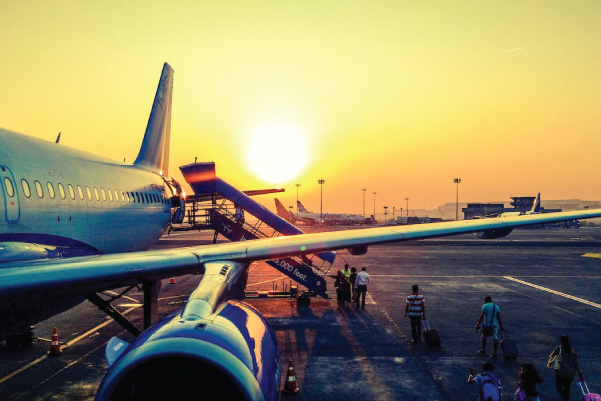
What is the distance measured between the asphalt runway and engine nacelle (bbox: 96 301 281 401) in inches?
10.4

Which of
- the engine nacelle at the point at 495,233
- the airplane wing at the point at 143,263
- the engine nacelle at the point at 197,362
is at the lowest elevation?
the engine nacelle at the point at 197,362

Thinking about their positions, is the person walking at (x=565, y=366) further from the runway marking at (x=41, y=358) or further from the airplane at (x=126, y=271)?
the runway marking at (x=41, y=358)

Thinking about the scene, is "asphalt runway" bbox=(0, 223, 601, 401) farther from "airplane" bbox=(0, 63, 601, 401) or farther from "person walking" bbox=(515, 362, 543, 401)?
"person walking" bbox=(515, 362, 543, 401)

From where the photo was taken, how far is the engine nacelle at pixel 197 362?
15.9ft

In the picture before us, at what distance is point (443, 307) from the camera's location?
68.1ft

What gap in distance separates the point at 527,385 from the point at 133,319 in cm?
1443

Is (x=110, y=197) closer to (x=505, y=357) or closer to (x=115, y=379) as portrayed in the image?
(x=115, y=379)

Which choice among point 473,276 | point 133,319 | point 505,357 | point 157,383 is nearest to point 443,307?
point 505,357

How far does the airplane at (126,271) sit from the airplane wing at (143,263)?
0.06 ft

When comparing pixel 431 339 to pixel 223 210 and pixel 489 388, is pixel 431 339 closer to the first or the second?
pixel 489 388

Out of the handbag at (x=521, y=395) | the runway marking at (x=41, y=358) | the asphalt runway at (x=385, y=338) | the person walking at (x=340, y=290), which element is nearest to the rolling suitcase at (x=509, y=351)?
the asphalt runway at (x=385, y=338)

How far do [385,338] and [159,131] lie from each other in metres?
14.1

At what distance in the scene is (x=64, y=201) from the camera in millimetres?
9523

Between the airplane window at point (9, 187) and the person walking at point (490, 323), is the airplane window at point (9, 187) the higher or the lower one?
the higher one
